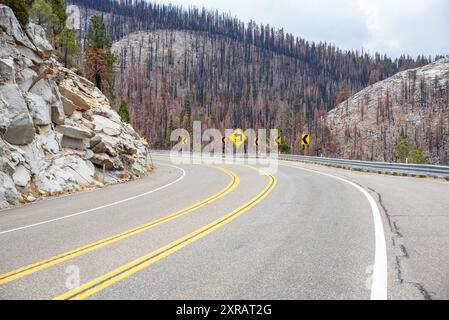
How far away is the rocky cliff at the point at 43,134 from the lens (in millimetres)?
12906

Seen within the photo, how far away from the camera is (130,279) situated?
4.52 metres

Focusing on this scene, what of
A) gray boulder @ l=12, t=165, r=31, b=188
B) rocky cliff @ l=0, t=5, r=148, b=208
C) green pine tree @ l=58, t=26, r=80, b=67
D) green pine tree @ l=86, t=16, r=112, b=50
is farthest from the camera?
green pine tree @ l=86, t=16, r=112, b=50

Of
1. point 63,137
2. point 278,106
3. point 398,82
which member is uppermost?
point 398,82

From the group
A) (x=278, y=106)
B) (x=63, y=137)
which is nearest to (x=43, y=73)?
(x=63, y=137)

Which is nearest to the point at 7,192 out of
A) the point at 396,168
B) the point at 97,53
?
the point at 396,168

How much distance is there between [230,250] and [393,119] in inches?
6878

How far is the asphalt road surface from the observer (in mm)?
4172

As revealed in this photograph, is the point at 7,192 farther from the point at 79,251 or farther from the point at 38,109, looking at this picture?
the point at 79,251

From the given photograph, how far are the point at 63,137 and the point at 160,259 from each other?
47.0 ft

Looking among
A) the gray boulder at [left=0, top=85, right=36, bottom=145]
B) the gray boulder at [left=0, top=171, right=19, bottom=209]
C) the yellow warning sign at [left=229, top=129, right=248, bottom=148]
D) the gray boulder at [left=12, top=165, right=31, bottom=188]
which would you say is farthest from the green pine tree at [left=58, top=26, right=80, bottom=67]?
the yellow warning sign at [left=229, top=129, right=248, bottom=148]

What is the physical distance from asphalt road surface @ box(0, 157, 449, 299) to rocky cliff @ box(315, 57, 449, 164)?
14216 centimetres

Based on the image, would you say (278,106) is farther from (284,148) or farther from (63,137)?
(63,137)

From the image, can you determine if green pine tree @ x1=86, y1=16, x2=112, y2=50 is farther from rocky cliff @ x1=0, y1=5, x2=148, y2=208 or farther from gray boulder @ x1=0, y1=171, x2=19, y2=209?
gray boulder @ x1=0, y1=171, x2=19, y2=209

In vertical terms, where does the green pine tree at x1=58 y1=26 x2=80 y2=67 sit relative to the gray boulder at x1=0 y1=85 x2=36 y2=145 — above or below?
above
